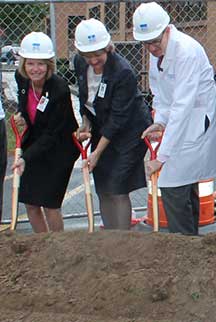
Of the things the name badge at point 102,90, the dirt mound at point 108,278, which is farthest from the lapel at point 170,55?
the dirt mound at point 108,278

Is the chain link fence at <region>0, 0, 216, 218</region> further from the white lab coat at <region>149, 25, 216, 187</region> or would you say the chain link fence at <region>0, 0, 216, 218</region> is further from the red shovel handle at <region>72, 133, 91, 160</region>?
the white lab coat at <region>149, 25, 216, 187</region>

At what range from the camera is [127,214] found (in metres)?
5.59

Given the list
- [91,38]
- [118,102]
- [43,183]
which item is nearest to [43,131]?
[43,183]

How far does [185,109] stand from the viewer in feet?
15.2

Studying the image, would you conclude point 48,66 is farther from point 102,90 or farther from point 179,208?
point 179,208

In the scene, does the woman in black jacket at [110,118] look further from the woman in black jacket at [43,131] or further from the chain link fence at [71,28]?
the chain link fence at [71,28]

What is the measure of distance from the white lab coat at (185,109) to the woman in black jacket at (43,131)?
2.34 ft

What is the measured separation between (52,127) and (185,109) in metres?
1.15

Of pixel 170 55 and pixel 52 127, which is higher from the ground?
pixel 170 55

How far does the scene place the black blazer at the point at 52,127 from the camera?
208 inches

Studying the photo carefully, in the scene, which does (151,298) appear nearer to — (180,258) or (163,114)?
(180,258)

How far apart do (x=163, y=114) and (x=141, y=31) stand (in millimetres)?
717

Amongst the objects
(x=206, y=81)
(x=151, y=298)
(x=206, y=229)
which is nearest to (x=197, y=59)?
(x=206, y=81)

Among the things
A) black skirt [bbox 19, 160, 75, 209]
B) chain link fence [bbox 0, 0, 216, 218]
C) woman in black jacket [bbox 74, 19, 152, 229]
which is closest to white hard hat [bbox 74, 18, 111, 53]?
woman in black jacket [bbox 74, 19, 152, 229]
